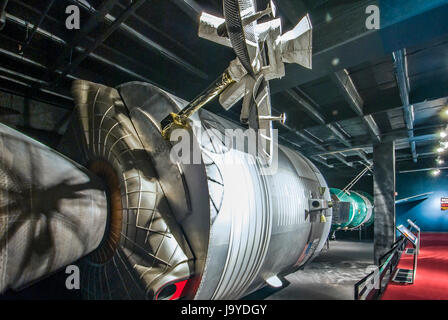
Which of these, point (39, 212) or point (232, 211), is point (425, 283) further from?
point (39, 212)

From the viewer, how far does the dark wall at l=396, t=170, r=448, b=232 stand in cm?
1488

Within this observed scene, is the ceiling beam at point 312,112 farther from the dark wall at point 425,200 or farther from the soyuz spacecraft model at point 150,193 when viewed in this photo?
the dark wall at point 425,200

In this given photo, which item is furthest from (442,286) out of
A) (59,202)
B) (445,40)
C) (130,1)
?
(130,1)

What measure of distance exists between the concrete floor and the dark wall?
9953 millimetres

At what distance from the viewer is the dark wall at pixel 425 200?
14.9 meters

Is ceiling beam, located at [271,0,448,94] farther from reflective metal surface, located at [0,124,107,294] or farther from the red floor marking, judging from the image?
the red floor marking

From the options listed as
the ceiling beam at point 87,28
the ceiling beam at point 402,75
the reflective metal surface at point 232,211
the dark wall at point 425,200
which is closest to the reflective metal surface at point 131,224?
the reflective metal surface at point 232,211

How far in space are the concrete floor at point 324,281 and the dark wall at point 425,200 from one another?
392 inches

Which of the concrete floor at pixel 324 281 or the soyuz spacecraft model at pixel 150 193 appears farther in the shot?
the concrete floor at pixel 324 281

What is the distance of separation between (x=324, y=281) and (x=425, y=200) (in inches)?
556

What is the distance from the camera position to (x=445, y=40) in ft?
14.2

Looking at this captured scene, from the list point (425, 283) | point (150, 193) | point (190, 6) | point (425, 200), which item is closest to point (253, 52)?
point (150, 193)

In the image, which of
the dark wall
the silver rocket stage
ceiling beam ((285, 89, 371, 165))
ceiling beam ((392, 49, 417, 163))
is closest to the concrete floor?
the silver rocket stage

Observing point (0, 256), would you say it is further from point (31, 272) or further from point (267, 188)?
point (267, 188)
